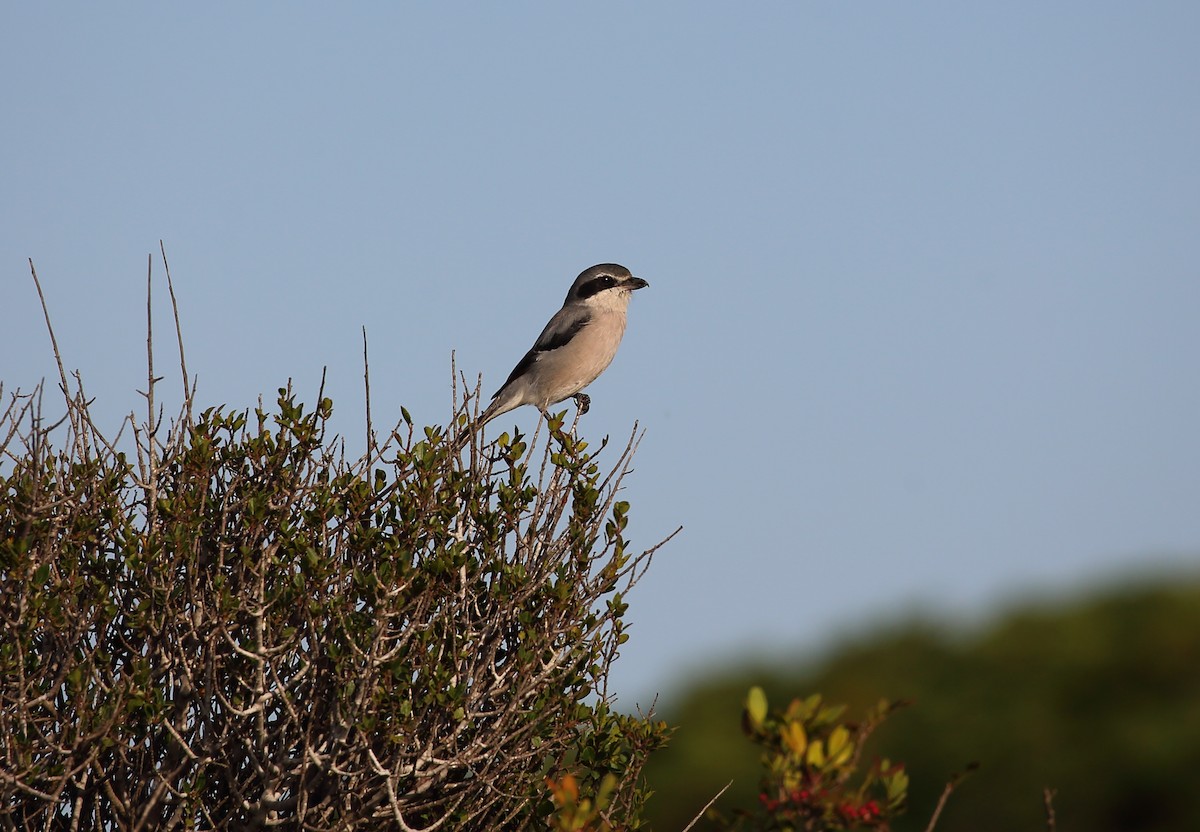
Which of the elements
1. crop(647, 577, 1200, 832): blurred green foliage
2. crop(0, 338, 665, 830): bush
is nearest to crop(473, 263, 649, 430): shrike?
crop(0, 338, 665, 830): bush

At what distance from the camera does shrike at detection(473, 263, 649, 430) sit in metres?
10.1

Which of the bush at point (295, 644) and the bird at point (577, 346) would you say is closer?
the bush at point (295, 644)

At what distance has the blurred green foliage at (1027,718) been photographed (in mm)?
15953

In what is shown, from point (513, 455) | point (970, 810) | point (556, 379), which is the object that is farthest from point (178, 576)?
point (970, 810)

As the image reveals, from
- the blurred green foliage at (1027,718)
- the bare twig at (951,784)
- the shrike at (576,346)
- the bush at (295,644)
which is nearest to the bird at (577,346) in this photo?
the shrike at (576,346)

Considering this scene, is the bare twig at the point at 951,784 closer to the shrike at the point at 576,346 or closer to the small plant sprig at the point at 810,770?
the small plant sprig at the point at 810,770

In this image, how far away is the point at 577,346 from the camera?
400 inches

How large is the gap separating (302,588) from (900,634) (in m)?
14.6

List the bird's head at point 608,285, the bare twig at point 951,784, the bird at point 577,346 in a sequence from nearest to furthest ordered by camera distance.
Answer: the bare twig at point 951,784
the bird at point 577,346
the bird's head at point 608,285

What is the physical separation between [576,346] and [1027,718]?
9657 mm

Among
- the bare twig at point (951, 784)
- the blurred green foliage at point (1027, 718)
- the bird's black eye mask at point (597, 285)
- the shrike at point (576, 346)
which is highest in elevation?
the bird's black eye mask at point (597, 285)

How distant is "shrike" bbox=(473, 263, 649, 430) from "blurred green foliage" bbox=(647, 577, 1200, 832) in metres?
7.38

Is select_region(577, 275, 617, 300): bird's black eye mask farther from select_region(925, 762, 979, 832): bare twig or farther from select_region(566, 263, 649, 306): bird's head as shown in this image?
select_region(925, 762, 979, 832): bare twig

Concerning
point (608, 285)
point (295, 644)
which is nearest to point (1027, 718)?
point (608, 285)
